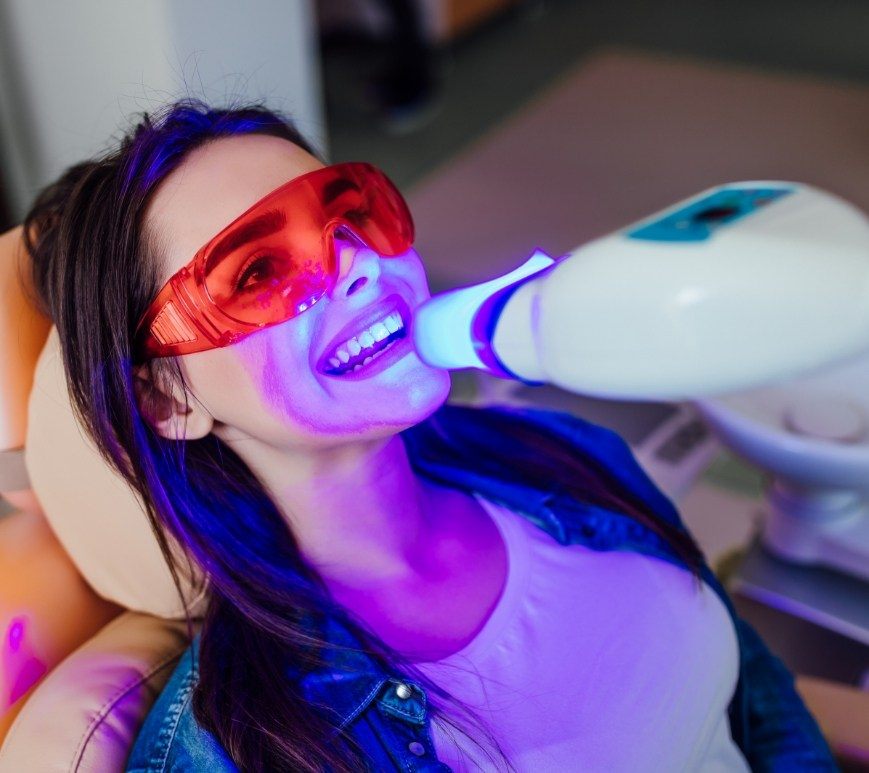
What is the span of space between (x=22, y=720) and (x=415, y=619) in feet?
1.20

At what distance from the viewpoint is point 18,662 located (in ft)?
3.02

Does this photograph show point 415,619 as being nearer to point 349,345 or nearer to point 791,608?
point 349,345

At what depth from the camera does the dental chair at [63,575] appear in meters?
0.89

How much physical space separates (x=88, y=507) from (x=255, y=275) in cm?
32

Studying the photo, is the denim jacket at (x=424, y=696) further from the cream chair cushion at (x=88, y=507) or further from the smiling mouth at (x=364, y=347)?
the smiling mouth at (x=364, y=347)

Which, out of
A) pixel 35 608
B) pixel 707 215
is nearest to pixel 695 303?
pixel 707 215

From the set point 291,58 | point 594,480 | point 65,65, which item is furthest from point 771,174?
point 594,480

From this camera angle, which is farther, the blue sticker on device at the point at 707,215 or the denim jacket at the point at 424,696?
the denim jacket at the point at 424,696

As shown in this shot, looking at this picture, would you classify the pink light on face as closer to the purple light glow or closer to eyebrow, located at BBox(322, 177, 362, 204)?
the purple light glow

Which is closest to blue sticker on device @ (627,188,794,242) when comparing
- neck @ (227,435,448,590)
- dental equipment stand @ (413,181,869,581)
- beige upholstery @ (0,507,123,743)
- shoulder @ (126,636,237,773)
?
dental equipment stand @ (413,181,869,581)

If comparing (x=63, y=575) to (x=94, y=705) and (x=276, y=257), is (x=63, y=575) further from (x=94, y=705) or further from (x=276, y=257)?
(x=276, y=257)

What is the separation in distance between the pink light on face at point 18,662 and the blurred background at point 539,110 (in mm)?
524

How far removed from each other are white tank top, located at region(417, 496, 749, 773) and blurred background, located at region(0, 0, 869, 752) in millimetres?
597

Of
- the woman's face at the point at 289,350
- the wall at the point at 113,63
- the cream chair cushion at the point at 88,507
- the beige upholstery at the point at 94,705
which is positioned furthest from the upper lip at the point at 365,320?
the wall at the point at 113,63
